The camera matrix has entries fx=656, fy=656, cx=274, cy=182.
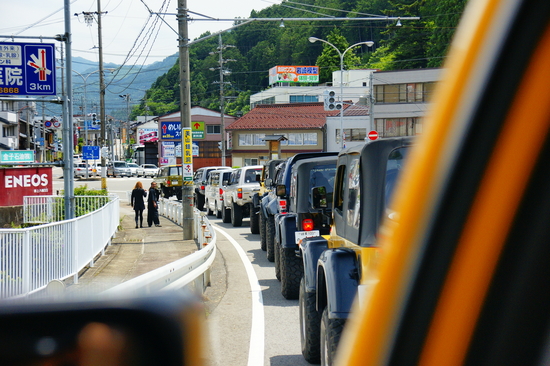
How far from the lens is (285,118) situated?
78000 millimetres

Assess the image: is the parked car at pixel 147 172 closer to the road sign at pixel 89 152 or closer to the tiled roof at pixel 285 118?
the tiled roof at pixel 285 118

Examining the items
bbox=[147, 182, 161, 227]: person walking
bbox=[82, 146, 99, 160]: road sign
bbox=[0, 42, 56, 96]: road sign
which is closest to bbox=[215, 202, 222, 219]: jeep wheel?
Answer: bbox=[147, 182, 161, 227]: person walking

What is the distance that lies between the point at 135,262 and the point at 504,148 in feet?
48.5

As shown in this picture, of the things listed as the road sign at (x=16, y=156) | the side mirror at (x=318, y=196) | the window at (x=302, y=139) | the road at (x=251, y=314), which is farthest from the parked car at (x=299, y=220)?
the window at (x=302, y=139)

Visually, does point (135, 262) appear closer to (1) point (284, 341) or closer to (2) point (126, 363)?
(1) point (284, 341)

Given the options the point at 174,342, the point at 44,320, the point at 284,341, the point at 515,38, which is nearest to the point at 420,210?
the point at 515,38

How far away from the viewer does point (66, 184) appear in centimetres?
1811

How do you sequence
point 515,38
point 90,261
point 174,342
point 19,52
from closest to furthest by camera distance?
point 515,38, point 174,342, point 90,261, point 19,52

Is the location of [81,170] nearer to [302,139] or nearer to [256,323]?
[302,139]

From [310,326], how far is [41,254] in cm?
598

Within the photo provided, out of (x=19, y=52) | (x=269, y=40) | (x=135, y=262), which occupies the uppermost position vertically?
(x=269, y=40)

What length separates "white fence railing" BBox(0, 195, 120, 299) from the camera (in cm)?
961

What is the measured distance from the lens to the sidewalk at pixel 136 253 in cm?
1317

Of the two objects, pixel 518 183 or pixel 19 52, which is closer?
pixel 518 183
